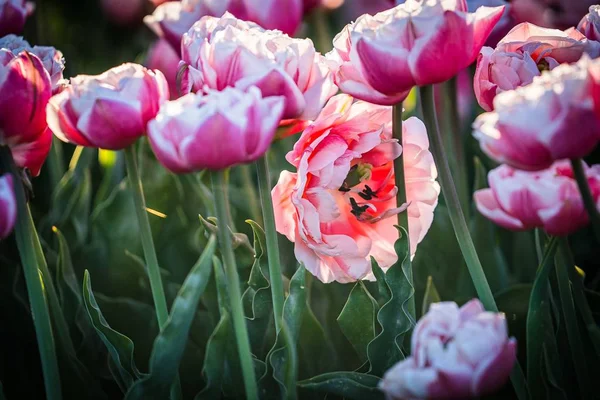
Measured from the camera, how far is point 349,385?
59 cm

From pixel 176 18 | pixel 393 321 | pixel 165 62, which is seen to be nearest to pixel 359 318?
pixel 393 321

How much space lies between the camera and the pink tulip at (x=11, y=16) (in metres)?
0.93

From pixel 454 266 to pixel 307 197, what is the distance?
0.40 meters

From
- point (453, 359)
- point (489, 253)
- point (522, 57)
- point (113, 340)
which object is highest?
point (522, 57)

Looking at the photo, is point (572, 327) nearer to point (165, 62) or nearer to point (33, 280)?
point (33, 280)

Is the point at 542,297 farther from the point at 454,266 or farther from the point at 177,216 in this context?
the point at 177,216

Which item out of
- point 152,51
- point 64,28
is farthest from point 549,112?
point 64,28

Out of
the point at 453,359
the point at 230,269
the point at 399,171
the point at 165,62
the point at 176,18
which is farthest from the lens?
the point at 165,62

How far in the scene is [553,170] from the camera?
60 centimetres

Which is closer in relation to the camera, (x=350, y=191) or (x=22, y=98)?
(x=22, y=98)

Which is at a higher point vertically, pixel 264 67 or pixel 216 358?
pixel 264 67

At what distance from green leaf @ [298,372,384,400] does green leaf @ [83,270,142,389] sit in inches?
5.9

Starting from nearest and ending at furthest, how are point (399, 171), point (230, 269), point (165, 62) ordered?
point (230, 269) < point (399, 171) < point (165, 62)

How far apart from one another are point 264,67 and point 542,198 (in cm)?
23
